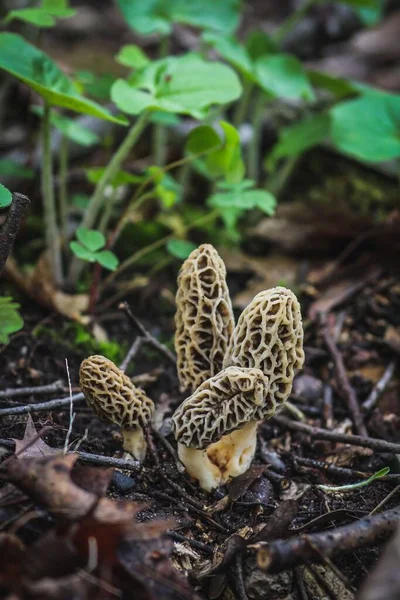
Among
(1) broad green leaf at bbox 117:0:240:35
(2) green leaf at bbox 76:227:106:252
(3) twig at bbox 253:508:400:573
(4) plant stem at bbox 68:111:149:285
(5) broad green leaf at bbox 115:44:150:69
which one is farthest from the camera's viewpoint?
(1) broad green leaf at bbox 117:0:240:35

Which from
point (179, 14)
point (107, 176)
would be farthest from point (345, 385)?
point (179, 14)

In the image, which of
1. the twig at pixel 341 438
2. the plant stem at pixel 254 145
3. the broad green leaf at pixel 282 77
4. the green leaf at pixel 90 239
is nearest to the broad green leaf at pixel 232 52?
the broad green leaf at pixel 282 77

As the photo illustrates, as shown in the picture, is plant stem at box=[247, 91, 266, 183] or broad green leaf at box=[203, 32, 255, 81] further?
plant stem at box=[247, 91, 266, 183]

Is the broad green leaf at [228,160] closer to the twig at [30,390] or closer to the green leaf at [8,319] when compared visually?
the green leaf at [8,319]

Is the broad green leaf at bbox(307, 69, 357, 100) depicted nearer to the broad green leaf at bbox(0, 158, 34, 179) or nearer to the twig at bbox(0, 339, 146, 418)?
the broad green leaf at bbox(0, 158, 34, 179)

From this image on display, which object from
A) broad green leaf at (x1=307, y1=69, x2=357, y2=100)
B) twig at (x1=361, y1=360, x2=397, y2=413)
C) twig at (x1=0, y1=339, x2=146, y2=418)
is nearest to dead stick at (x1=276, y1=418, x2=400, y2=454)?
twig at (x1=361, y1=360, x2=397, y2=413)

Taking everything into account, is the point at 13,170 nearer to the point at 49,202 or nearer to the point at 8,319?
the point at 49,202

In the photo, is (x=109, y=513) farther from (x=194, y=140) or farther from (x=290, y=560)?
(x=194, y=140)
